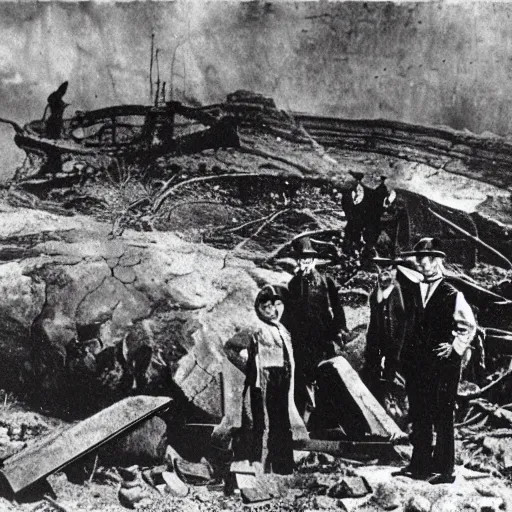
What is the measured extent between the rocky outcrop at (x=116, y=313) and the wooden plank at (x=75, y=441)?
11cm

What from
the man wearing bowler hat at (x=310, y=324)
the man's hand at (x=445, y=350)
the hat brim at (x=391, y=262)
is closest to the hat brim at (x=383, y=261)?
the hat brim at (x=391, y=262)

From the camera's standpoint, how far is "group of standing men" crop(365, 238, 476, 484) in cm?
376

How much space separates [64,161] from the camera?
4.19 m

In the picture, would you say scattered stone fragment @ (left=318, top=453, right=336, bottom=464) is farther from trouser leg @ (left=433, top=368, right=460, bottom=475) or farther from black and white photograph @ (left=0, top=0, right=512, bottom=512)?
trouser leg @ (left=433, top=368, right=460, bottom=475)

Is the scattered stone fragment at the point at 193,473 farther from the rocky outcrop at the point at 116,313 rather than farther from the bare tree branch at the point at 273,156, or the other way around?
the bare tree branch at the point at 273,156

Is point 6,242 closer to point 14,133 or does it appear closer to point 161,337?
point 14,133

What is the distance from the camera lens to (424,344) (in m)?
3.83

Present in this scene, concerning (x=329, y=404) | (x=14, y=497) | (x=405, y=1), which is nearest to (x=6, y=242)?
(x=14, y=497)

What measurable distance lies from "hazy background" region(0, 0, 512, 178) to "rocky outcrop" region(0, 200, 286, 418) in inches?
42.9

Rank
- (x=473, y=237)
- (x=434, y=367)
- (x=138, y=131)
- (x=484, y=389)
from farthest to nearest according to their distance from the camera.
A: (x=138, y=131)
(x=473, y=237)
(x=484, y=389)
(x=434, y=367)

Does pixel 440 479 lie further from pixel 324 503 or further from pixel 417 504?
pixel 324 503

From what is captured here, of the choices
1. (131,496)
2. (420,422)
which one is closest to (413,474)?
(420,422)

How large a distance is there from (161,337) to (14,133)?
1.83 m

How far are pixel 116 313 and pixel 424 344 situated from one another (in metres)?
2.09
